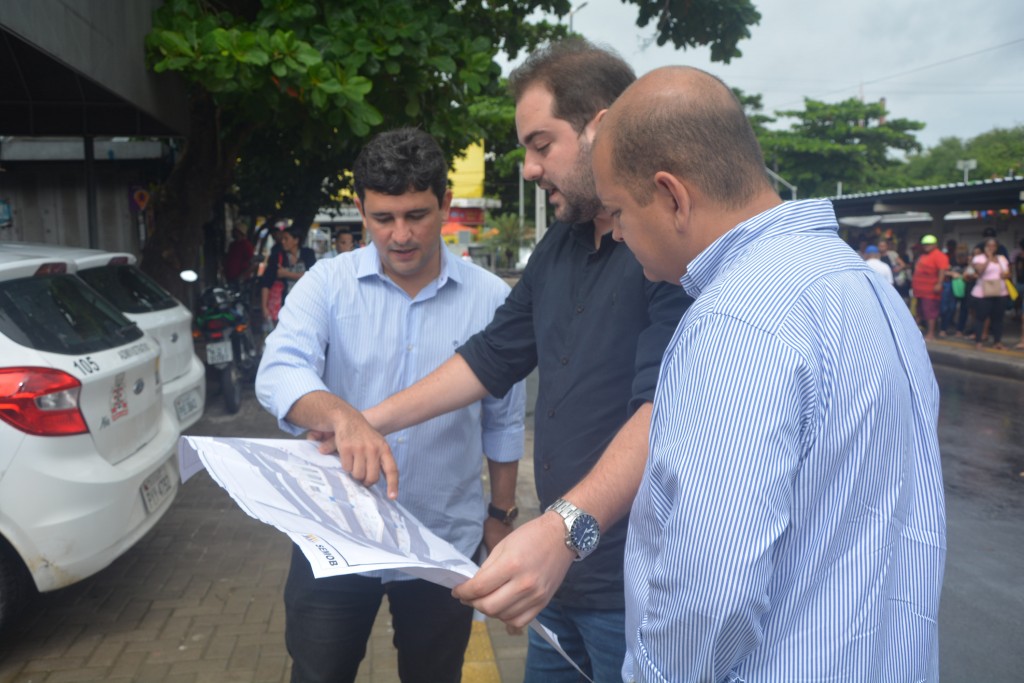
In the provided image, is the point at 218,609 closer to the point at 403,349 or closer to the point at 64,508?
the point at 64,508

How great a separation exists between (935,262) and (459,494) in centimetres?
1519

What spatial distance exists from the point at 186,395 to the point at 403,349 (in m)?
4.90

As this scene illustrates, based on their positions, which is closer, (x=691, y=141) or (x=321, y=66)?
(x=691, y=141)

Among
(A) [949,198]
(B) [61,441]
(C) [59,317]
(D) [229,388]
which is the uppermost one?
(A) [949,198]

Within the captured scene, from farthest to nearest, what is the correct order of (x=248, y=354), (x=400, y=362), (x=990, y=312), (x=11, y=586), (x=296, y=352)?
(x=990, y=312)
(x=248, y=354)
(x=11, y=586)
(x=400, y=362)
(x=296, y=352)

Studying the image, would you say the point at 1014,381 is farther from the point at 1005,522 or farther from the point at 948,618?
the point at 948,618

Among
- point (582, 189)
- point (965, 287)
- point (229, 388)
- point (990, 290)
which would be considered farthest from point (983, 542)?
point (965, 287)

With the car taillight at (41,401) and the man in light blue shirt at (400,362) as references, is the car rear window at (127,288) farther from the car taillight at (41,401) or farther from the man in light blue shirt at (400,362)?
the man in light blue shirt at (400,362)

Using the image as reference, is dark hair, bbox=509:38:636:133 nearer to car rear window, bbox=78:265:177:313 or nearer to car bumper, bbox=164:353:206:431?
car rear window, bbox=78:265:177:313

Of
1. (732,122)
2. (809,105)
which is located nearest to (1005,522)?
(732,122)

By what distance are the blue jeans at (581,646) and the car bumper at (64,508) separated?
7.40 ft

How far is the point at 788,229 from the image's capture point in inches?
48.3

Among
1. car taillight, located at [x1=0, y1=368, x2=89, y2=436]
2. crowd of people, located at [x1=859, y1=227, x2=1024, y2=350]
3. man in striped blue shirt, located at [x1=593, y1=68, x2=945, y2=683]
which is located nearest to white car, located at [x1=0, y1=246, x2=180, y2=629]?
car taillight, located at [x1=0, y1=368, x2=89, y2=436]

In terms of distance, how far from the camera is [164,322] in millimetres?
6684
